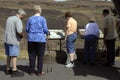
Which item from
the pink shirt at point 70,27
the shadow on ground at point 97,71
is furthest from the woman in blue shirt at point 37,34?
the pink shirt at point 70,27

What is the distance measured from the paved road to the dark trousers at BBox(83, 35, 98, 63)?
31 centimetres

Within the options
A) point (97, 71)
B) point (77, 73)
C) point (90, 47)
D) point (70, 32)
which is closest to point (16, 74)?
point (77, 73)

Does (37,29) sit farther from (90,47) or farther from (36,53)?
(90,47)

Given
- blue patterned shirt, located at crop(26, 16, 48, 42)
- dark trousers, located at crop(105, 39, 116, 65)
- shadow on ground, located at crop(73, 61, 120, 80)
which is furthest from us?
dark trousers, located at crop(105, 39, 116, 65)

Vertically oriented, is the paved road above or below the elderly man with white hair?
below

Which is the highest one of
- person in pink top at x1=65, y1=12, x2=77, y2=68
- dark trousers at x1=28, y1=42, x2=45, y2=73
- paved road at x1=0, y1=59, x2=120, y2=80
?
person in pink top at x1=65, y1=12, x2=77, y2=68

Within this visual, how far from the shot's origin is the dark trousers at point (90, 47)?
522 inches

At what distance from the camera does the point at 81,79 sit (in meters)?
11.0

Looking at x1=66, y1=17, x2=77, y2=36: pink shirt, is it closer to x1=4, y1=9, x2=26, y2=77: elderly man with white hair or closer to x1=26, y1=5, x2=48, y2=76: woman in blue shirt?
x1=26, y1=5, x2=48, y2=76: woman in blue shirt

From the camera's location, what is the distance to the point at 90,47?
44.0 ft

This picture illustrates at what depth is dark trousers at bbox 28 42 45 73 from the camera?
11289 mm

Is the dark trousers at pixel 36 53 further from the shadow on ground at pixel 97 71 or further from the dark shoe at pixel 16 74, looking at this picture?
the shadow on ground at pixel 97 71

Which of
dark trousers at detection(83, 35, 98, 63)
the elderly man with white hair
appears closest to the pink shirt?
dark trousers at detection(83, 35, 98, 63)

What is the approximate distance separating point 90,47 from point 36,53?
8.18ft
